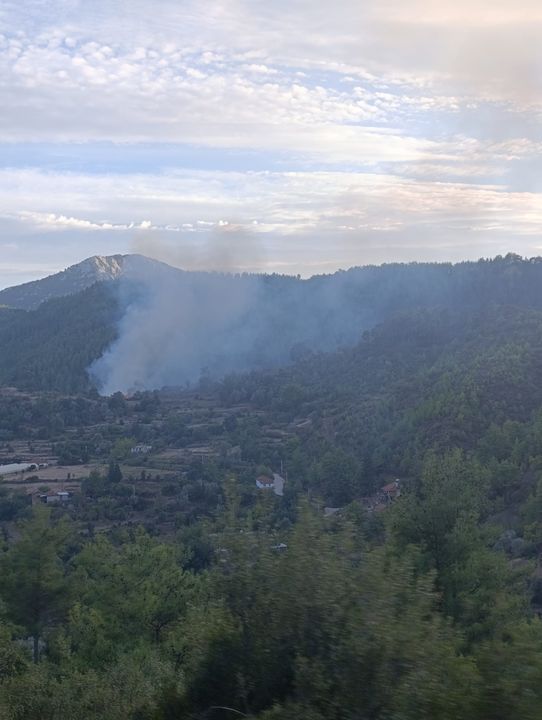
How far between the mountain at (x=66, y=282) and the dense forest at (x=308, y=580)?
11038cm

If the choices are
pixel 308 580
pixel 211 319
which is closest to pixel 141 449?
pixel 211 319

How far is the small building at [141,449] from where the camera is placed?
56.6 m

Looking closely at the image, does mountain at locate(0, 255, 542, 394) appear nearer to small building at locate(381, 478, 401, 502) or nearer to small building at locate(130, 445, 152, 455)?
small building at locate(130, 445, 152, 455)

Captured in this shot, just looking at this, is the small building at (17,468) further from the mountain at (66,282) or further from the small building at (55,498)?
the mountain at (66,282)

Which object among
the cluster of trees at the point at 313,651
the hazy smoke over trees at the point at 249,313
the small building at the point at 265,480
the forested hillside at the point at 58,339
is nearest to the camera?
the cluster of trees at the point at 313,651

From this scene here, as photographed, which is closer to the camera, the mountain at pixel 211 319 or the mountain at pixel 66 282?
the mountain at pixel 211 319

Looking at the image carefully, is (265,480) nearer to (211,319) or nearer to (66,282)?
(211,319)

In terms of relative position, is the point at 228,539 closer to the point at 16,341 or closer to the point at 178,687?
the point at 178,687

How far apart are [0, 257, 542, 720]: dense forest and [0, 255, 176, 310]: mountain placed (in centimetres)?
11038

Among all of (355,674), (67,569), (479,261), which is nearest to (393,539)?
(355,674)

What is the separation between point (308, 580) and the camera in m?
6.40

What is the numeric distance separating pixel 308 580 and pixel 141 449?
52.4 m

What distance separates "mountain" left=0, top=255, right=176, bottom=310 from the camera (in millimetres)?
160125

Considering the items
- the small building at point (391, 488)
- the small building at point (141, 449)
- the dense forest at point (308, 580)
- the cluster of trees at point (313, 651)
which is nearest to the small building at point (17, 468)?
the dense forest at point (308, 580)
